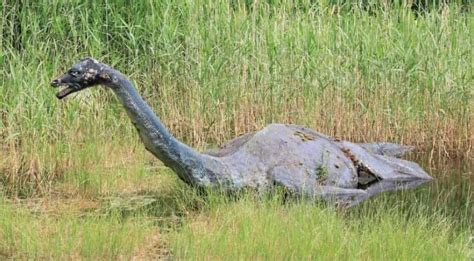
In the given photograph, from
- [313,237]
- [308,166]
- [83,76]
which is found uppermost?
[83,76]

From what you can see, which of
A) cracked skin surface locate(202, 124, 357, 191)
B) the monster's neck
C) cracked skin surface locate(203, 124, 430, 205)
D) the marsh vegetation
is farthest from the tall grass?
the monster's neck

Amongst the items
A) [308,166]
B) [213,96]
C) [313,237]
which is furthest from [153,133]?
[213,96]

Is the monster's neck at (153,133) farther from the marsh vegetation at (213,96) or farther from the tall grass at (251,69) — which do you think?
the tall grass at (251,69)

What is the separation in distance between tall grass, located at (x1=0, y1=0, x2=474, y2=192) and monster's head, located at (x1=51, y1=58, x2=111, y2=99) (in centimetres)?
136

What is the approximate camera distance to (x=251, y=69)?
6605 mm

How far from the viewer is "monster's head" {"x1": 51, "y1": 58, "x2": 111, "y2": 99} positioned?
4719 mm

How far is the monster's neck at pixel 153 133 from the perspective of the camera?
4.81 meters

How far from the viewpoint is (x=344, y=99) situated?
6.57 meters

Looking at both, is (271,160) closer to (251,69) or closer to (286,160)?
(286,160)

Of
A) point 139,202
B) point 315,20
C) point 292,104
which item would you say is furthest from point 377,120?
point 139,202

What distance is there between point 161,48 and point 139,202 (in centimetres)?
205

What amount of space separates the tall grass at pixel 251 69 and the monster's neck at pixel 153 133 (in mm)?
1294

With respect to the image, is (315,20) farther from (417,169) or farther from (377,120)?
(417,169)

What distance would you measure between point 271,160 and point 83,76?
1.28 meters
